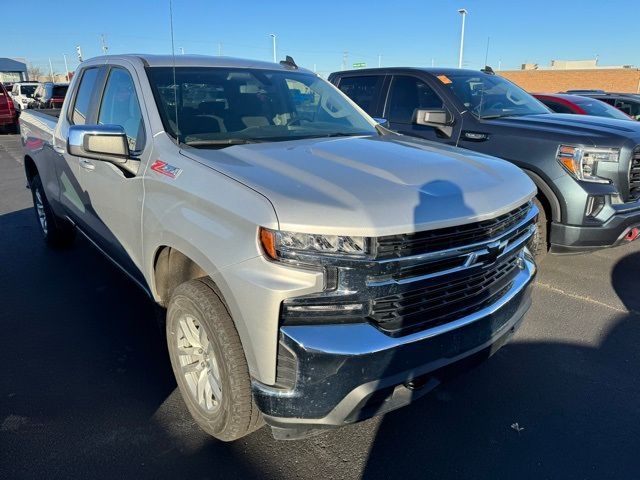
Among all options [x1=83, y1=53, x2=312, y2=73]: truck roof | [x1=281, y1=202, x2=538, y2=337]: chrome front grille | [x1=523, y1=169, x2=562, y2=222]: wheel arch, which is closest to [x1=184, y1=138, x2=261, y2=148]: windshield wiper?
[x1=83, y1=53, x2=312, y2=73]: truck roof

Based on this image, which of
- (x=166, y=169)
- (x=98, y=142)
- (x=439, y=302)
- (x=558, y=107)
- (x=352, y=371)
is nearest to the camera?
(x=352, y=371)

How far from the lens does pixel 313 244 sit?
1.89m

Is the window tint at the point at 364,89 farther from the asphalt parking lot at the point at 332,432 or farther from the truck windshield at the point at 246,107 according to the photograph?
the asphalt parking lot at the point at 332,432

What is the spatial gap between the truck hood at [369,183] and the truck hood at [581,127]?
1967 mm

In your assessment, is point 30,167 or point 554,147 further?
point 30,167

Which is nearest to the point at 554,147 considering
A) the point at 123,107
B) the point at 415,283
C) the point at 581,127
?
the point at 581,127

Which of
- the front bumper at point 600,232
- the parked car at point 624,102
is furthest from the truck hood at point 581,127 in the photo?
the parked car at point 624,102

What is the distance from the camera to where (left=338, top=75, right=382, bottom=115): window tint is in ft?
20.2

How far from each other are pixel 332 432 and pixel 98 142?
201cm

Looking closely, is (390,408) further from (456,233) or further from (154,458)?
(154,458)

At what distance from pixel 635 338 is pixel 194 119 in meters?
3.43

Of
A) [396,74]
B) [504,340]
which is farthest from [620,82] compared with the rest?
[504,340]

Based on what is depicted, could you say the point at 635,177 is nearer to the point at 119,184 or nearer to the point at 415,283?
the point at 415,283

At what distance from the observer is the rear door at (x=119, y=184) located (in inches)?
112
